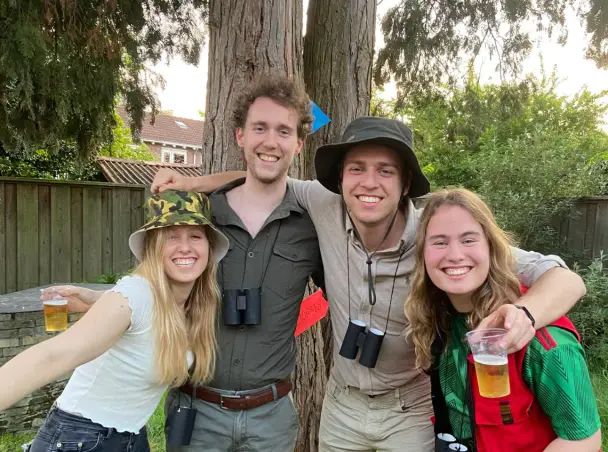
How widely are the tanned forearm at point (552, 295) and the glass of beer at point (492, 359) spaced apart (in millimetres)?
177

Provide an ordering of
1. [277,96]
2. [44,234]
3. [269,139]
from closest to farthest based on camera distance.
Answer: [269,139]
[277,96]
[44,234]

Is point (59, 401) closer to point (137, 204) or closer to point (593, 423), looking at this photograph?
point (593, 423)

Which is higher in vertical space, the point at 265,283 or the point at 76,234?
the point at 265,283

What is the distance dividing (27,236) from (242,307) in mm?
7359

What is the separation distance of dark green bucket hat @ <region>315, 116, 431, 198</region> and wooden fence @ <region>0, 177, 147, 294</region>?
7.30 meters

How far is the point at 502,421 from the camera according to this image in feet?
5.62

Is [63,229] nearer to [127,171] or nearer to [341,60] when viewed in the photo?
[127,171]

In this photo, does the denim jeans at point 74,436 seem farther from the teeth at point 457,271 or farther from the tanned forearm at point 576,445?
the tanned forearm at point 576,445

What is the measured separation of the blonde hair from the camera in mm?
2000

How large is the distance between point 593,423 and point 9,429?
4.56 meters

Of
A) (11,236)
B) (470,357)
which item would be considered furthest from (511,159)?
(11,236)

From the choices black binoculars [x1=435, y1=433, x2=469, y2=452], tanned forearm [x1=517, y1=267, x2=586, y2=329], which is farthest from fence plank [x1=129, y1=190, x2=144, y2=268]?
tanned forearm [x1=517, y1=267, x2=586, y2=329]

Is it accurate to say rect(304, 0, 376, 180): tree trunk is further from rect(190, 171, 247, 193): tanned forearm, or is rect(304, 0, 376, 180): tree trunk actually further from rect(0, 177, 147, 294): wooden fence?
rect(0, 177, 147, 294): wooden fence

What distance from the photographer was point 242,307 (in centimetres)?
219
